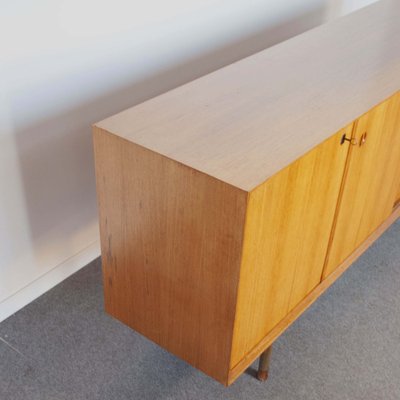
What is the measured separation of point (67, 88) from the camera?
144cm

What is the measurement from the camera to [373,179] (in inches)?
55.1

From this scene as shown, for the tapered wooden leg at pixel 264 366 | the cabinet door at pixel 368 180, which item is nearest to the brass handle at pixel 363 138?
the cabinet door at pixel 368 180

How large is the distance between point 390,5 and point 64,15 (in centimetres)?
104

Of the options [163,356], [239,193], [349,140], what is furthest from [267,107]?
[163,356]

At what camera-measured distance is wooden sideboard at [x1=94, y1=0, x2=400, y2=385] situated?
1.02m

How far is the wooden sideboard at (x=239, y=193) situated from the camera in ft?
3.36

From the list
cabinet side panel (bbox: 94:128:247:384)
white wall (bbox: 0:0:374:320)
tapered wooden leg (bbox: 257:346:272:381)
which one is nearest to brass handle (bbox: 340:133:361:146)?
cabinet side panel (bbox: 94:128:247:384)

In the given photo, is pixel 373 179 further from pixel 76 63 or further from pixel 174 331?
pixel 76 63

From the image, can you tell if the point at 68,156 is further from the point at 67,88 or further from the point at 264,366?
the point at 264,366

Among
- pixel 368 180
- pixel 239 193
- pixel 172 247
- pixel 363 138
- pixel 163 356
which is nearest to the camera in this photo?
pixel 239 193

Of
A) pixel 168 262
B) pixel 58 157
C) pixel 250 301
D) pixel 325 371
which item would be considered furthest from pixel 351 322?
pixel 58 157

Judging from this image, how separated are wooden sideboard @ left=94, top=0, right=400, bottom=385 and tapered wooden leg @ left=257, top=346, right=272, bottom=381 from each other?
11 centimetres

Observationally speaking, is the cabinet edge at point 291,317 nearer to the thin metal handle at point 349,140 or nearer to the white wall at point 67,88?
the thin metal handle at point 349,140

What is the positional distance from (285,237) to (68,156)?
675mm
